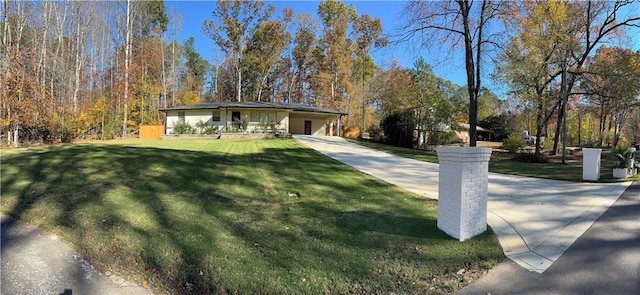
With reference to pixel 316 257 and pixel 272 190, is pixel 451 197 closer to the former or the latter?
pixel 316 257

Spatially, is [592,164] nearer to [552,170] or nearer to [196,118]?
[552,170]

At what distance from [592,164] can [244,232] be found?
29.9 ft

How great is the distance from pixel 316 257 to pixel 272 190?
3.08m

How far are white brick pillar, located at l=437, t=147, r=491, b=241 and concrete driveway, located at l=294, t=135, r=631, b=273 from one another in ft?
1.48

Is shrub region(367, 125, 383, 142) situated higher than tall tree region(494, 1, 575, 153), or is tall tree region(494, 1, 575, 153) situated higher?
tall tree region(494, 1, 575, 153)

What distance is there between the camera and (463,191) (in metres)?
3.92

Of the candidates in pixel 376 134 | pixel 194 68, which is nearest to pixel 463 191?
pixel 376 134

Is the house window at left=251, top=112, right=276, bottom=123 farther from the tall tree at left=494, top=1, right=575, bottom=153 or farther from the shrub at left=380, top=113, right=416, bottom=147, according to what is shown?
the tall tree at left=494, top=1, right=575, bottom=153

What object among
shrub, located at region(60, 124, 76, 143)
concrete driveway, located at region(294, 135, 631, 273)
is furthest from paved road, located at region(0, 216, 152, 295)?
shrub, located at region(60, 124, 76, 143)

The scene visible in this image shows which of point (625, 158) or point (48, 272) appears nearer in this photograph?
point (48, 272)

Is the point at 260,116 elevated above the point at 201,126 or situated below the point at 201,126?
above

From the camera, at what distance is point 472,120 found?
1407cm

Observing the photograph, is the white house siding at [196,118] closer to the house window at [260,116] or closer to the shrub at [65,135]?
the house window at [260,116]

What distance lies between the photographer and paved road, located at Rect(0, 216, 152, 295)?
2879 mm
